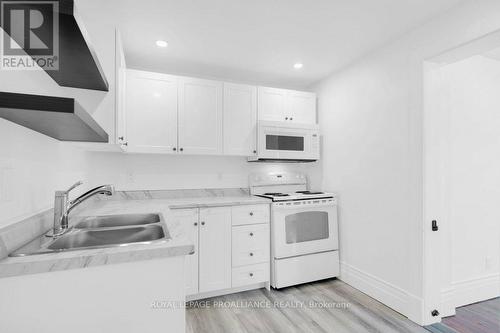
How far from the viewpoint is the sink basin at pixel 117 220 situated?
166 cm

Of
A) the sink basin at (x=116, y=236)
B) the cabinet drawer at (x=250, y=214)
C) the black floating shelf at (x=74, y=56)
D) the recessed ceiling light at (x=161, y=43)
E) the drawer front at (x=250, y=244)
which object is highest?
the recessed ceiling light at (x=161, y=43)

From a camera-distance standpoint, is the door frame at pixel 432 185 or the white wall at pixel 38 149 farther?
the door frame at pixel 432 185

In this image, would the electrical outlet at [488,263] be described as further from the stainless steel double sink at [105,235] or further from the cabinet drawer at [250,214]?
the stainless steel double sink at [105,235]

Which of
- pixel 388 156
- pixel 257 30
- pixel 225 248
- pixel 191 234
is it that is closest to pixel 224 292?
pixel 225 248

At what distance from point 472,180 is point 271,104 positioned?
6.94ft

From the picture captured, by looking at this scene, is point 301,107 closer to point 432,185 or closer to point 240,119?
point 240,119

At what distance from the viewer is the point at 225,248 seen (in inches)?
99.0

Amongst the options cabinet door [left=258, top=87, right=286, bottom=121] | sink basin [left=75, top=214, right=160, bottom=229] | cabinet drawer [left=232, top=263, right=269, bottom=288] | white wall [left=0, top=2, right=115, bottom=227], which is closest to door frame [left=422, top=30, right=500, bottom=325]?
cabinet drawer [left=232, top=263, right=269, bottom=288]

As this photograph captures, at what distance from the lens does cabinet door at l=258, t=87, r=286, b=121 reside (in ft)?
9.86

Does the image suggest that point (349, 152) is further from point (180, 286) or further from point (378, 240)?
point (180, 286)

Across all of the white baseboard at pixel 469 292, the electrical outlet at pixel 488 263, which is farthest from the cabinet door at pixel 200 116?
the electrical outlet at pixel 488 263

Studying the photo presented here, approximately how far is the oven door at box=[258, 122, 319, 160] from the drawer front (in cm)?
81

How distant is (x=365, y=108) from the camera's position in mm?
2605

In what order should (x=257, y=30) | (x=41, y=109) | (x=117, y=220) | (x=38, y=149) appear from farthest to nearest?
1. (x=257, y=30)
2. (x=117, y=220)
3. (x=38, y=149)
4. (x=41, y=109)
